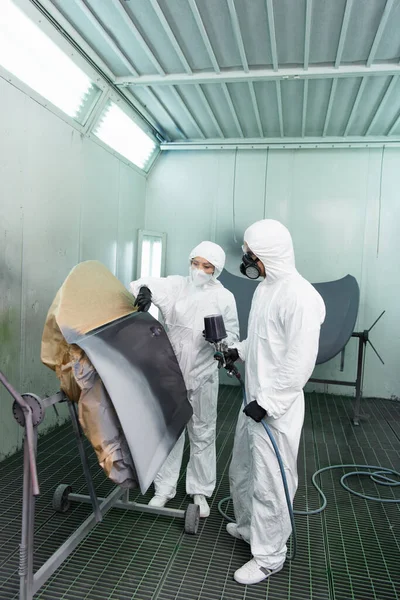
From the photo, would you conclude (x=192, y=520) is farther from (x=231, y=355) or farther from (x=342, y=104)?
(x=342, y=104)

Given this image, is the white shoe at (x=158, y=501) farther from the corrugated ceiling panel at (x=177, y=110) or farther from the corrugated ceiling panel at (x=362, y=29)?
the corrugated ceiling panel at (x=177, y=110)

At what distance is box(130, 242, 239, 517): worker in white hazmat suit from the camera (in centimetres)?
214

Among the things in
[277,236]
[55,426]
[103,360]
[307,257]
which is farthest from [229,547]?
[307,257]

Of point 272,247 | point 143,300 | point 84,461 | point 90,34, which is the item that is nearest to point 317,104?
point 90,34

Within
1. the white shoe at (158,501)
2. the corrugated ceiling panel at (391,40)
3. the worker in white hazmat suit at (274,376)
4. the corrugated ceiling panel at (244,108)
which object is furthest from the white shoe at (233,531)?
the corrugated ceiling panel at (244,108)

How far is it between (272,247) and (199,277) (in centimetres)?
54

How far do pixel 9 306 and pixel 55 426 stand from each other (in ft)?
3.43

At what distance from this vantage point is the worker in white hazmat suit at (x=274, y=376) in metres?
1.60

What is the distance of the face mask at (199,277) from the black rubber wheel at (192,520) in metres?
1.04

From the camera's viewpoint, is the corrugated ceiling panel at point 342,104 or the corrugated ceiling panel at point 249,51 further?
the corrugated ceiling panel at point 342,104

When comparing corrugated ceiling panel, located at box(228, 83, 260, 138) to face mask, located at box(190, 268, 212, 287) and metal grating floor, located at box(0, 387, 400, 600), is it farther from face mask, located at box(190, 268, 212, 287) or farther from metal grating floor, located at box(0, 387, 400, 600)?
metal grating floor, located at box(0, 387, 400, 600)

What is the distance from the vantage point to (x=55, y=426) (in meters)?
3.10

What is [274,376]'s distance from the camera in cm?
169

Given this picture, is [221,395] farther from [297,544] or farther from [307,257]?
[297,544]
